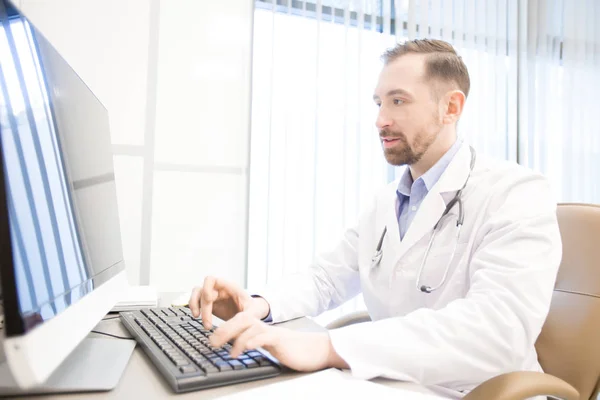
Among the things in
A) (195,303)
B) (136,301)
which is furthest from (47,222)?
(136,301)

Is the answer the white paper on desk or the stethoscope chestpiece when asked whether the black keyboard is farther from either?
the stethoscope chestpiece

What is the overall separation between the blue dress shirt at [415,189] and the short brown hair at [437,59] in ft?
0.65

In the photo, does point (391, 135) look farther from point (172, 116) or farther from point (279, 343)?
point (172, 116)

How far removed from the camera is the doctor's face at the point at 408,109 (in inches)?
48.8

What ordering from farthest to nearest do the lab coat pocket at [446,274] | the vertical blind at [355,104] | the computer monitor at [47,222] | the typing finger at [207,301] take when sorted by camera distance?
1. the vertical blind at [355,104]
2. the lab coat pocket at [446,274]
3. the typing finger at [207,301]
4. the computer monitor at [47,222]

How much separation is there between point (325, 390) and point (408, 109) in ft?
3.01

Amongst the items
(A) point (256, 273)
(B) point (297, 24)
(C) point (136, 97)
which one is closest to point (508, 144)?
(B) point (297, 24)

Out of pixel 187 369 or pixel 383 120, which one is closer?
pixel 187 369

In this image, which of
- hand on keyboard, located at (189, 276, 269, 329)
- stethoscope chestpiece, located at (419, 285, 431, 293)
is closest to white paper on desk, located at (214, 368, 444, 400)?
hand on keyboard, located at (189, 276, 269, 329)

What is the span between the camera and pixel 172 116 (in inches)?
74.2

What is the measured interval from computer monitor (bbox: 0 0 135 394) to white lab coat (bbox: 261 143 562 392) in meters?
0.36

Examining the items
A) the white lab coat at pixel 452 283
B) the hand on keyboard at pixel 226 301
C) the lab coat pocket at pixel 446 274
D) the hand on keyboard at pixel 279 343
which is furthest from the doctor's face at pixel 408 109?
the hand on keyboard at pixel 279 343

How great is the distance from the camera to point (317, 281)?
48.8 inches

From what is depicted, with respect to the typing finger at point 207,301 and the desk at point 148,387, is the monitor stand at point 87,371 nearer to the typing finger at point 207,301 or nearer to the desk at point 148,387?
the desk at point 148,387
